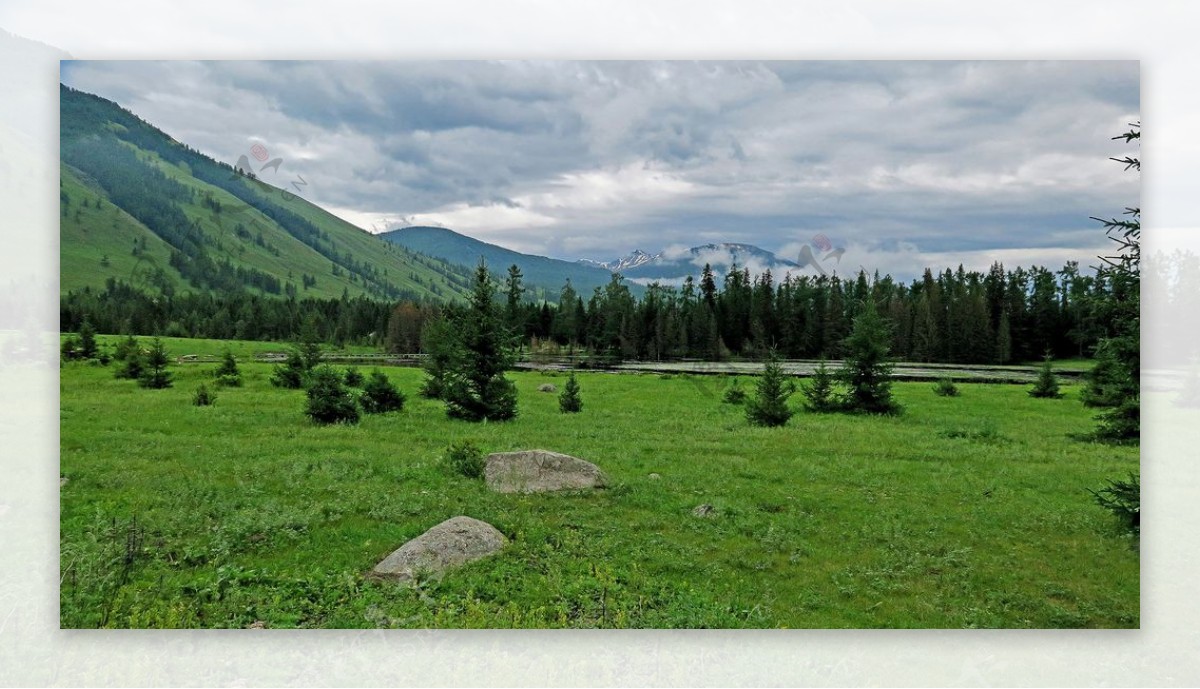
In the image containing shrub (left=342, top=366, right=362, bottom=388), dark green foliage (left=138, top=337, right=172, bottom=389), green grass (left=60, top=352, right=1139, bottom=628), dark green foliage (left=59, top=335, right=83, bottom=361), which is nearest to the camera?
green grass (left=60, top=352, right=1139, bottom=628)

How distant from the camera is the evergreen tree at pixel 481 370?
17.2m

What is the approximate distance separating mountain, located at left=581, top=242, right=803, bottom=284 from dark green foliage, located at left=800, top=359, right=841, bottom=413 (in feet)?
31.5

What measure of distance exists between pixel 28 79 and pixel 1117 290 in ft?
52.4

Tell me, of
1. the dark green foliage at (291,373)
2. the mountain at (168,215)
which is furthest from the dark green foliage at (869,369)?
the dark green foliage at (291,373)

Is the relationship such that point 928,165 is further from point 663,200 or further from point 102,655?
point 102,655

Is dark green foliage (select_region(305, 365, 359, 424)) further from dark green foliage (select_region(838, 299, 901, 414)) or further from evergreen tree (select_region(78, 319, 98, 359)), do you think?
dark green foliage (select_region(838, 299, 901, 414))

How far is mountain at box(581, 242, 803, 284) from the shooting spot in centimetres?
1087

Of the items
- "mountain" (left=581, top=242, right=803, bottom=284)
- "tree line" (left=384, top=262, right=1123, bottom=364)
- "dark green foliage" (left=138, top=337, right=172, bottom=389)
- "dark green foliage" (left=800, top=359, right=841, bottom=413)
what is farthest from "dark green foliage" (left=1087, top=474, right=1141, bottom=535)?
"dark green foliage" (left=138, top=337, right=172, bottom=389)

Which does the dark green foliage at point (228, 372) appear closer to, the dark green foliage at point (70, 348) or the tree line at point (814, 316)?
the tree line at point (814, 316)

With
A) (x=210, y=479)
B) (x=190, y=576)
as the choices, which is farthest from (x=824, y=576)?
(x=210, y=479)

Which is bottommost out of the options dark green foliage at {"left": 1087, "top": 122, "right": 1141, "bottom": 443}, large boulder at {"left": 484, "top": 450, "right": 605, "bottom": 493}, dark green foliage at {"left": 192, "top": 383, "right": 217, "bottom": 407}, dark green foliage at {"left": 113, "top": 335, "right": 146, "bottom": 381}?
large boulder at {"left": 484, "top": 450, "right": 605, "bottom": 493}

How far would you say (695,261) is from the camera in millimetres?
11648

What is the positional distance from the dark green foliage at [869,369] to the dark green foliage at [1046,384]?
4.22 metres

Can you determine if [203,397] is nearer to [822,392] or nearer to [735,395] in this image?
[735,395]
